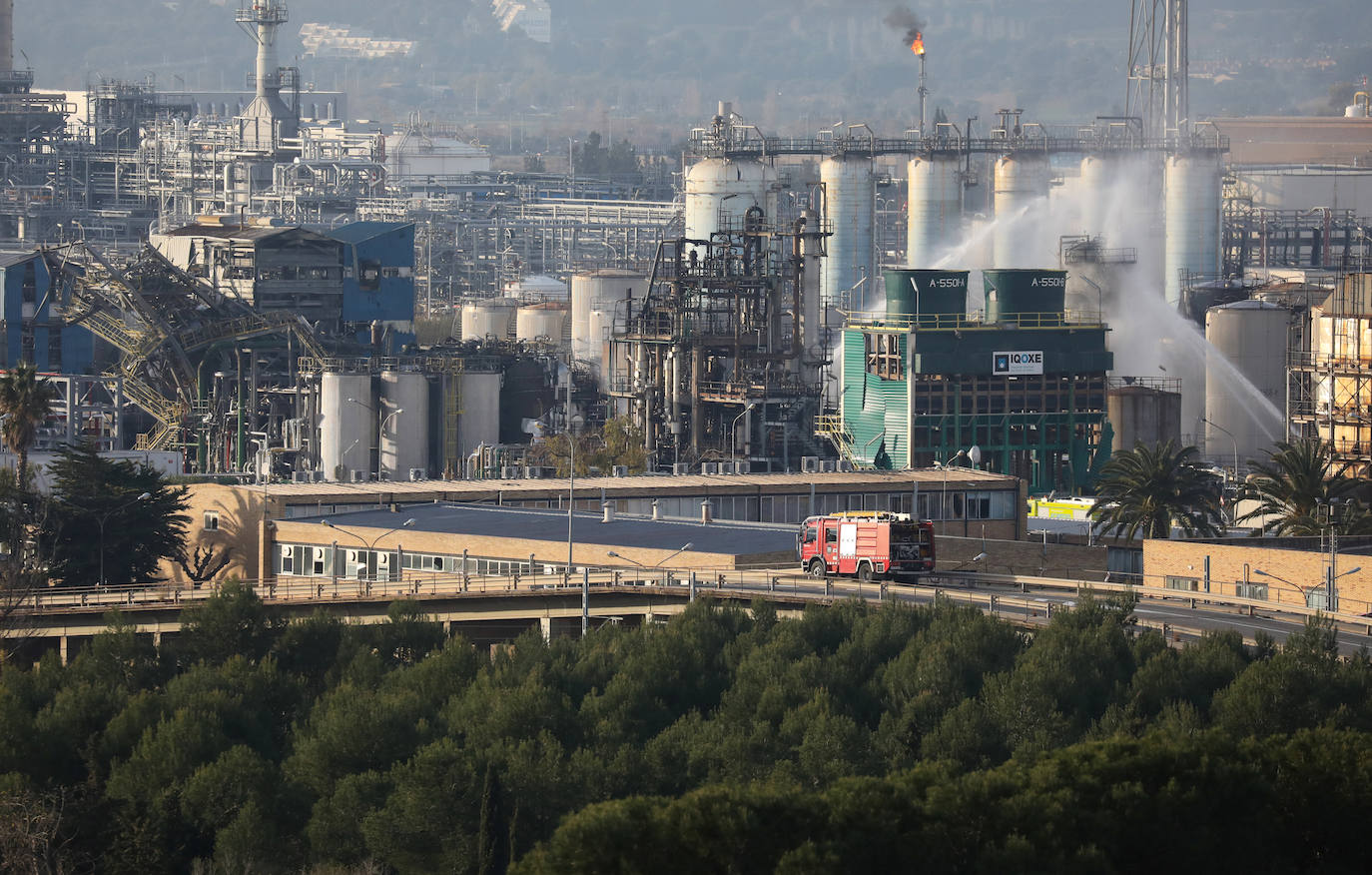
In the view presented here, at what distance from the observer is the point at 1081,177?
18162 cm

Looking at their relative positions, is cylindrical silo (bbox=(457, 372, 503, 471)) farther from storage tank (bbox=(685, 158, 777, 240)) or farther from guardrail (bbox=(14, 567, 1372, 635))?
guardrail (bbox=(14, 567, 1372, 635))

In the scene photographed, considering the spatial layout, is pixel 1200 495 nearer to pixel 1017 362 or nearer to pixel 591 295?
pixel 1017 362

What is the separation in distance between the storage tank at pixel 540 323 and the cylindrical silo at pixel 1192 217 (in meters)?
40.3

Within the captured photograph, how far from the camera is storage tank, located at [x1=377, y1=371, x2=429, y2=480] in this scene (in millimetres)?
120562

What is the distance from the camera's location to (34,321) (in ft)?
436

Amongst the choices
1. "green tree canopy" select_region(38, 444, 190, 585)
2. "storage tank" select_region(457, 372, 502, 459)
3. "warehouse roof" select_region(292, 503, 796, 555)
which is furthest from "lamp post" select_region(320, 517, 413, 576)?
"storage tank" select_region(457, 372, 502, 459)

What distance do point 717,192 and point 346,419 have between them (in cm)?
3607

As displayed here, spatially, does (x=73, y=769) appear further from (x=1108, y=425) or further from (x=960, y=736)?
(x=1108, y=425)

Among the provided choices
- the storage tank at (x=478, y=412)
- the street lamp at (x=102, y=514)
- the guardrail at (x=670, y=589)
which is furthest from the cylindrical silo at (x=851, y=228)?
the guardrail at (x=670, y=589)

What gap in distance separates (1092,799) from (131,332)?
8802cm

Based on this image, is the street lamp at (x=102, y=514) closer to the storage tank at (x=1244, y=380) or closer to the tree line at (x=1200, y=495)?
the tree line at (x=1200, y=495)

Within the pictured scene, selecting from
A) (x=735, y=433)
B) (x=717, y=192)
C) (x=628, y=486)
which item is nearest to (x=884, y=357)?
(x=735, y=433)

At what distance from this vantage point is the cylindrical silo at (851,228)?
171 meters

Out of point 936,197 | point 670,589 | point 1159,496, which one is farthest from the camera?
point 936,197
